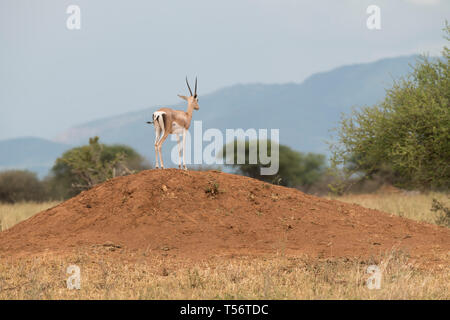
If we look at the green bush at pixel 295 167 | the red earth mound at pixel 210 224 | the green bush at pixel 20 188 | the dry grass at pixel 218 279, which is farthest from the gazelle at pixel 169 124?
the green bush at pixel 295 167

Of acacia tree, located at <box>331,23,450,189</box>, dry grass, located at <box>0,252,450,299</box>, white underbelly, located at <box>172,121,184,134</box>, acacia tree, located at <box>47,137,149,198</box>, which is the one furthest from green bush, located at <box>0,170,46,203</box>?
dry grass, located at <box>0,252,450,299</box>

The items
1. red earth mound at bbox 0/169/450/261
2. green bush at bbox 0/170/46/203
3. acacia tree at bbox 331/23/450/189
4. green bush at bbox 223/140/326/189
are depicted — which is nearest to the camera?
red earth mound at bbox 0/169/450/261

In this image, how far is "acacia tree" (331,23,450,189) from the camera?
17.2 m

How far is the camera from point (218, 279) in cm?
912

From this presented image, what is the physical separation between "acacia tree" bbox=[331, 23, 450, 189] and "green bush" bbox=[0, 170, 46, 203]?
2482 centimetres

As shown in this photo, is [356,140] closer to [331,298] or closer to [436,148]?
[436,148]

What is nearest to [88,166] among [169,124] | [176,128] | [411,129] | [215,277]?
[176,128]

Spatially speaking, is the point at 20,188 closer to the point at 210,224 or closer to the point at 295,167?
the point at 295,167

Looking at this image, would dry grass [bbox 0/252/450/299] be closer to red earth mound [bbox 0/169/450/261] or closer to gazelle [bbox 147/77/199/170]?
red earth mound [bbox 0/169/450/261]

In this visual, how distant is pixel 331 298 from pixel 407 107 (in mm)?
11187

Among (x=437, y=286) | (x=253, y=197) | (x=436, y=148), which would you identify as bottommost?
(x=437, y=286)

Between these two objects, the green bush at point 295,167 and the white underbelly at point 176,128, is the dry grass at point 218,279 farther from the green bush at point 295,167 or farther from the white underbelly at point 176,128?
the green bush at point 295,167

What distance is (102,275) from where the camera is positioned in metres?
9.67
